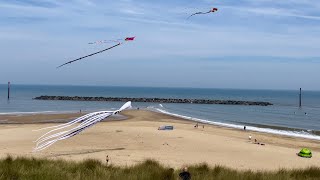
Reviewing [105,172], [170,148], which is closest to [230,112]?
[170,148]

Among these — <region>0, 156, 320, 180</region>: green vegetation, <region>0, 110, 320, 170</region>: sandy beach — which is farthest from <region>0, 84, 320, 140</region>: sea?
<region>0, 156, 320, 180</region>: green vegetation

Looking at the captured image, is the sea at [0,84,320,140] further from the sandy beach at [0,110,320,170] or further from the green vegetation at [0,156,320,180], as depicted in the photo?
the green vegetation at [0,156,320,180]

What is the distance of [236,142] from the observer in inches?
1033

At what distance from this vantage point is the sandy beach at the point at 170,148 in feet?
60.4

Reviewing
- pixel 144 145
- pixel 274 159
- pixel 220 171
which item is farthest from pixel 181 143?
pixel 220 171

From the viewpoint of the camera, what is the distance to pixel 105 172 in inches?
365

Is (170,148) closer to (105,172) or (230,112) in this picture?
(105,172)

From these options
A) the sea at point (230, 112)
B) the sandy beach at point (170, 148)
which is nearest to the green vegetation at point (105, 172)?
the sandy beach at point (170, 148)

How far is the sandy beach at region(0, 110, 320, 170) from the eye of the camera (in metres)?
18.4

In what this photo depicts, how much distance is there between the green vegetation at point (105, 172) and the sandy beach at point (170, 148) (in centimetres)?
518

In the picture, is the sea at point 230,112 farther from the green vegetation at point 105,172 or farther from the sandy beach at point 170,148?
the green vegetation at point 105,172

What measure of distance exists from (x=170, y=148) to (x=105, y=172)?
530 inches

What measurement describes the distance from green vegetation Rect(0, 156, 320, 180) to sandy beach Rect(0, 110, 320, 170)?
204 inches

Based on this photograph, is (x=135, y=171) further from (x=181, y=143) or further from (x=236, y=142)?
(x=236, y=142)
